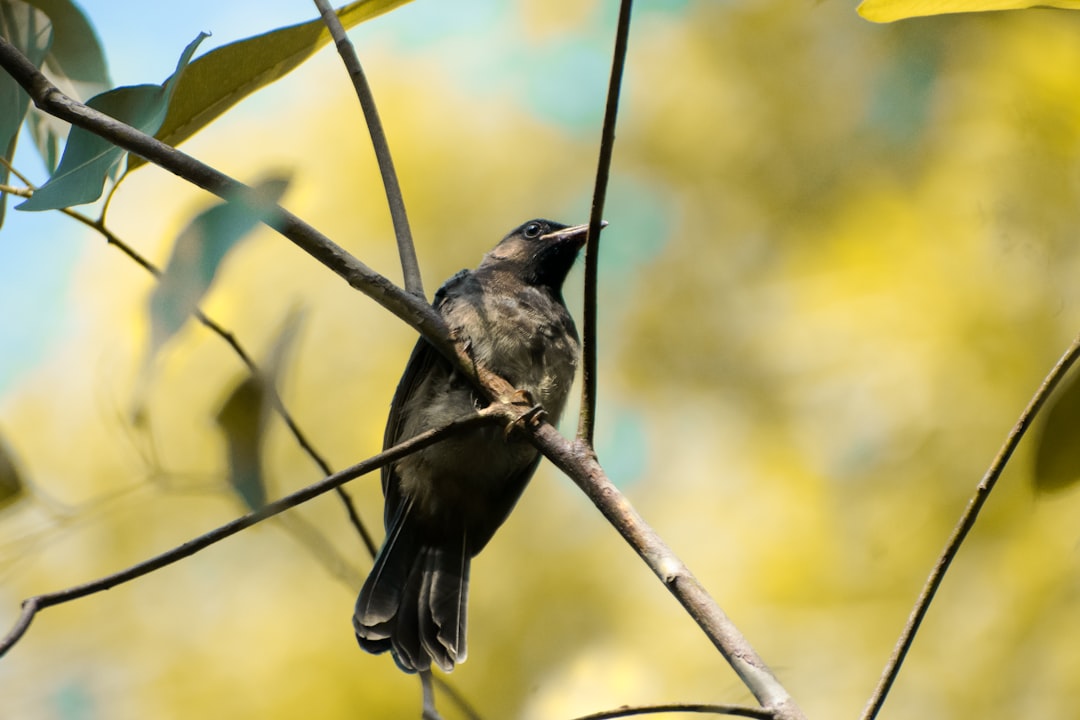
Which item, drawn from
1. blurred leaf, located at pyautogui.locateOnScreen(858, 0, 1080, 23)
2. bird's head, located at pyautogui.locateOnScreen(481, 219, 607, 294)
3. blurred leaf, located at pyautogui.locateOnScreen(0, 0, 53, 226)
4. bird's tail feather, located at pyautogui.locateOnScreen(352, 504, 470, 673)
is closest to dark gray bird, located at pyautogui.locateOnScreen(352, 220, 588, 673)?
bird's tail feather, located at pyautogui.locateOnScreen(352, 504, 470, 673)

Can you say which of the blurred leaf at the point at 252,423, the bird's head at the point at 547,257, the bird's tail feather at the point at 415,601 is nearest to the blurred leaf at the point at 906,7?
the blurred leaf at the point at 252,423

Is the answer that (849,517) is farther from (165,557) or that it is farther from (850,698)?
(165,557)

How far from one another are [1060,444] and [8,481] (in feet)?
4.64

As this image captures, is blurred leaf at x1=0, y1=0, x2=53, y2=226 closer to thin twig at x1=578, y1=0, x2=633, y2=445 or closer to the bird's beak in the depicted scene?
thin twig at x1=578, y1=0, x2=633, y2=445

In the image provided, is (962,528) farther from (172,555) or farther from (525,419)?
(172,555)

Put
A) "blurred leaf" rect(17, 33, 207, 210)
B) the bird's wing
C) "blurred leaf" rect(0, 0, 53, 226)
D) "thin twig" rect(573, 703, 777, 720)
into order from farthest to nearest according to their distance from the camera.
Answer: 1. the bird's wing
2. "blurred leaf" rect(0, 0, 53, 226)
3. "blurred leaf" rect(17, 33, 207, 210)
4. "thin twig" rect(573, 703, 777, 720)

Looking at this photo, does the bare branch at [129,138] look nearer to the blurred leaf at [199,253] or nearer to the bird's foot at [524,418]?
the blurred leaf at [199,253]

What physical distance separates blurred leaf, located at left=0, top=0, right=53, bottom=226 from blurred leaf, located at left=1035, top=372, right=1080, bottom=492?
1.56 meters

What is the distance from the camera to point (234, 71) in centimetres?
168

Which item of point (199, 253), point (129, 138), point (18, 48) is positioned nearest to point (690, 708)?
point (199, 253)

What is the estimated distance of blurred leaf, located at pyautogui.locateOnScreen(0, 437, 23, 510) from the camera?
60.2 inches

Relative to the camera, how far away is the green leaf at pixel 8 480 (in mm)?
1530

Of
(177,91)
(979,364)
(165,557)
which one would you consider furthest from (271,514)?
(979,364)

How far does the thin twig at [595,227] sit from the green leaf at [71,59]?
1003 millimetres
